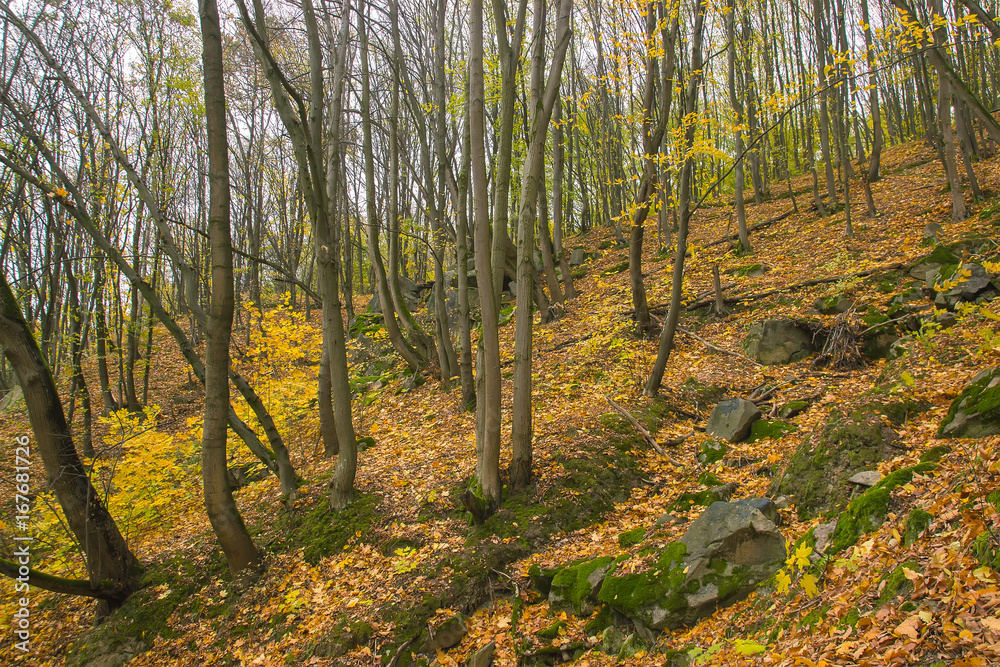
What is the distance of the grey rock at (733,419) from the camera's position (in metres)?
5.86

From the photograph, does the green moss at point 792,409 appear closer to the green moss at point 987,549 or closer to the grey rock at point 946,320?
the grey rock at point 946,320

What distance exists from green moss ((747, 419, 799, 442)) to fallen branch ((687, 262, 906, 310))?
4316 millimetres

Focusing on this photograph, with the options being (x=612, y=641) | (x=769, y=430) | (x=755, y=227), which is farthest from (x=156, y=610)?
(x=755, y=227)

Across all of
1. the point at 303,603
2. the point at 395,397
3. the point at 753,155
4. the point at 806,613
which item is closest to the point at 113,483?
the point at 303,603

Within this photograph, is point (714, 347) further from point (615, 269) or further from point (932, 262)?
point (615, 269)

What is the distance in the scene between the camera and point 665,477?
18.4ft

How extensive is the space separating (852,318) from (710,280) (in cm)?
441

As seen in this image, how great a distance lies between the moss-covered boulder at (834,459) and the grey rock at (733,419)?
1029mm

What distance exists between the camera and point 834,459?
4.33 metres

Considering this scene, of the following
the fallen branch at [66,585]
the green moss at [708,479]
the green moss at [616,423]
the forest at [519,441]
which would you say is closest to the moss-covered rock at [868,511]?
the forest at [519,441]

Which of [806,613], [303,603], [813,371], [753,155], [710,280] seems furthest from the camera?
[753,155]

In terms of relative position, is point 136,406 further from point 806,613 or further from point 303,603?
point 806,613

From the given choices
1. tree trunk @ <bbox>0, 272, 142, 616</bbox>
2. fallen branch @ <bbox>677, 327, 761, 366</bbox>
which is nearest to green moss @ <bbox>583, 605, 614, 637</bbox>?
tree trunk @ <bbox>0, 272, 142, 616</bbox>

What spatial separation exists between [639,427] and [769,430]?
4.88 ft
